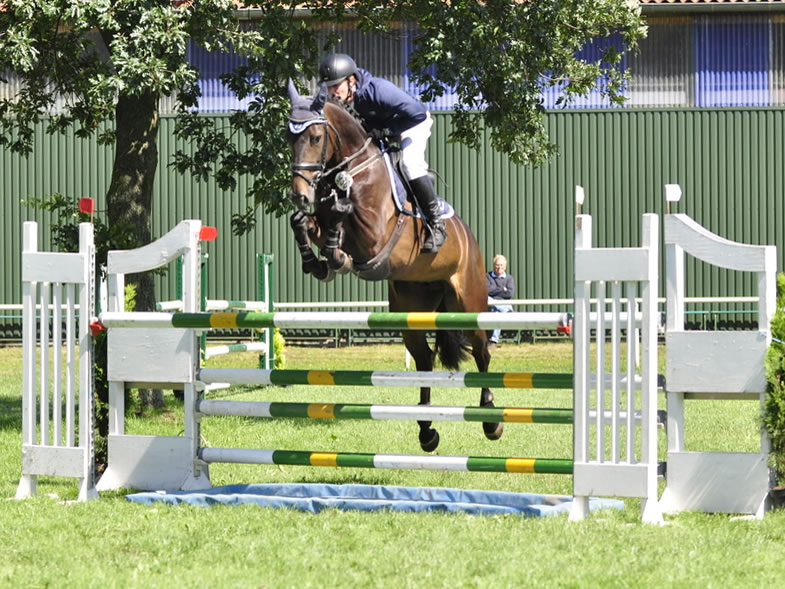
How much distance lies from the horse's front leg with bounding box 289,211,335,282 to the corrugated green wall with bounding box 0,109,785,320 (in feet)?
43.4

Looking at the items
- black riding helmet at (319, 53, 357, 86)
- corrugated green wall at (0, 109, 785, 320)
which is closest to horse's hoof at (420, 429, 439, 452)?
black riding helmet at (319, 53, 357, 86)

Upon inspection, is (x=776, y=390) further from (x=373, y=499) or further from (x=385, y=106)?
(x=385, y=106)

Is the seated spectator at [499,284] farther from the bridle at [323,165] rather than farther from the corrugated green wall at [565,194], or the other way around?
the bridle at [323,165]

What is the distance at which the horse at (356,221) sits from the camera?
19.3ft

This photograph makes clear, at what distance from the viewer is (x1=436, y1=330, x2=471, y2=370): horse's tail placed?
7.72 meters

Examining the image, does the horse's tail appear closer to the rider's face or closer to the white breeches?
the white breeches

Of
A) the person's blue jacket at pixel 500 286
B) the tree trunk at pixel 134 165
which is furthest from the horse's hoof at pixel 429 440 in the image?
the person's blue jacket at pixel 500 286

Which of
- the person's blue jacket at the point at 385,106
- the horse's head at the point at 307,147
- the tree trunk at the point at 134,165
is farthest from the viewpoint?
the tree trunk at the point at 134,165

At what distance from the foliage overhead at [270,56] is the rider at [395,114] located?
Answer: 3.07 meters

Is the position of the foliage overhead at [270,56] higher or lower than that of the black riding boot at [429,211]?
higher

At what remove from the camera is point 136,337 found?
20.1ft

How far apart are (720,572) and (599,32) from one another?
7937mm

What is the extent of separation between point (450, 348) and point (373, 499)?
212 centimetres

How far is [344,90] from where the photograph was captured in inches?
254
